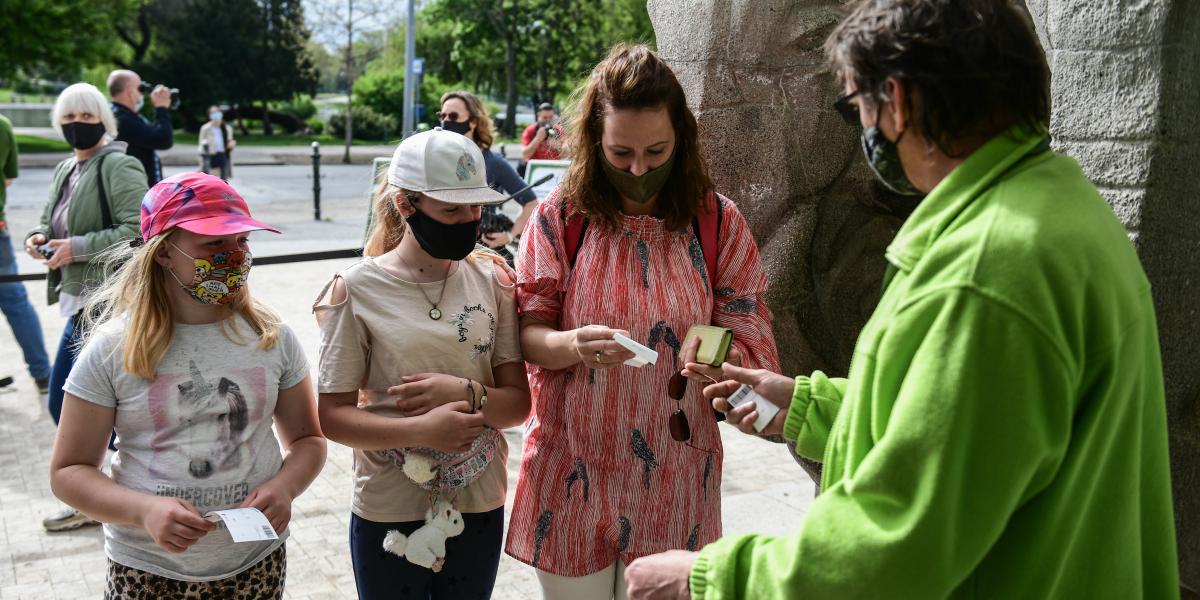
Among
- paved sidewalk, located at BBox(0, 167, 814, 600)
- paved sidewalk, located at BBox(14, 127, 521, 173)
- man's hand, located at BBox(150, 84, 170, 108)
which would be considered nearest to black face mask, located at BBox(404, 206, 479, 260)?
paved sidewalk, located at BBox(0, 167, 814, 600)

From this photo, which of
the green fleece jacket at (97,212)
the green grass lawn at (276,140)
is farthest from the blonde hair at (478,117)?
the green grass lawn at (276,140)

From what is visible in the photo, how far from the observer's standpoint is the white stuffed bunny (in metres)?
2.73

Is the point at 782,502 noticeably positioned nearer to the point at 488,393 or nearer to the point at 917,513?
the point at 488,393

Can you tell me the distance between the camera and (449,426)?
2643 mm

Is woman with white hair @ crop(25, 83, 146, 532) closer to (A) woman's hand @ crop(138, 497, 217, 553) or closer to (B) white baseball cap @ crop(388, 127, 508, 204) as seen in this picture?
(B) white baseball cap @ crop(388, 127, 508, 204)

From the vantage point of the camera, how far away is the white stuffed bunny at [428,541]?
2.73m

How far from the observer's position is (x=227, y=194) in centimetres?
281

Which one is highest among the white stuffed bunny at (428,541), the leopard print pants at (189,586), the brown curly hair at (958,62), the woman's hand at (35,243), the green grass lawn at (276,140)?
the brown curly hair at (958,62)

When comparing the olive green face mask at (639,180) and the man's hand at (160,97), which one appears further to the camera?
the man's hand at (160,97)

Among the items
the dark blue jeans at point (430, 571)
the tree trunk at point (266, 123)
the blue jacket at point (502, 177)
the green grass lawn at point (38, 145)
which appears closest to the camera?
the dark blue jeans at point (430, 571)

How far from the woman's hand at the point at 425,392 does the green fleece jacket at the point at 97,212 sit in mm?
2813

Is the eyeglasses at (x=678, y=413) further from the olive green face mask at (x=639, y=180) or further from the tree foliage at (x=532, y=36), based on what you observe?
the tree foliage at (x=532, y=36)

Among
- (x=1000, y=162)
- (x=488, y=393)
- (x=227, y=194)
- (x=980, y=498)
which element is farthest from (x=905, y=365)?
(x=227, y=194)

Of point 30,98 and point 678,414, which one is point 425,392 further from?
point 30,98
